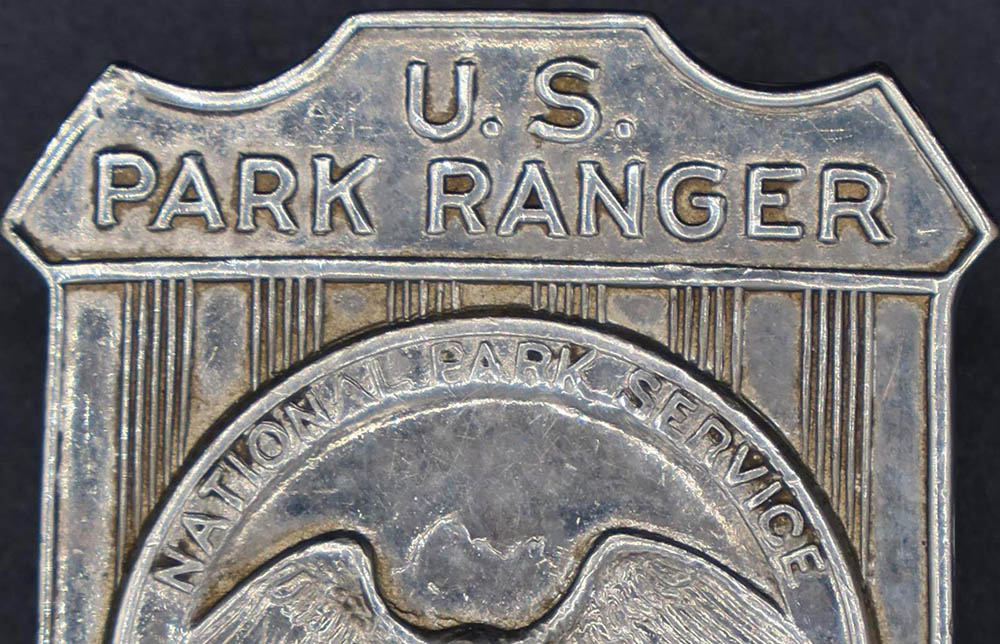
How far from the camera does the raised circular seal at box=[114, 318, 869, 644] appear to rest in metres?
1.81

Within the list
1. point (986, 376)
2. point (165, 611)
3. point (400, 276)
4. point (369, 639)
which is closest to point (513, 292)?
point (400, 276)

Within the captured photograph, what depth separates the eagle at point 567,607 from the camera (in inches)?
70.8

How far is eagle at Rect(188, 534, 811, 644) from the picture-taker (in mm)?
1798

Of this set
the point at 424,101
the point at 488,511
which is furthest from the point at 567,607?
the point at 424,101

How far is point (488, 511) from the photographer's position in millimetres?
1840

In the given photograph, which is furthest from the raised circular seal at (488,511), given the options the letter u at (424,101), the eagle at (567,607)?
the letter u at (424,101)

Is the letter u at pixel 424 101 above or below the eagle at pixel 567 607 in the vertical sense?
above

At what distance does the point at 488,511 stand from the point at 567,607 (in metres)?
0.20

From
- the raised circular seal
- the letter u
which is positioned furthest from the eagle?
the letter u

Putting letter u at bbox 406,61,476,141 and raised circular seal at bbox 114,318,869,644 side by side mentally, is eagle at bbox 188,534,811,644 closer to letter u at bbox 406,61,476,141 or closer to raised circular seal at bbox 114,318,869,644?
raised circular seal at bbox 114,318,869,644

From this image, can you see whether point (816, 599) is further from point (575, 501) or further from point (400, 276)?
point (400, 276)

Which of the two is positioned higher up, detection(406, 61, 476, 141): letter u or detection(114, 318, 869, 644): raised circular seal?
detection(406, 61, 476, 141): letter u

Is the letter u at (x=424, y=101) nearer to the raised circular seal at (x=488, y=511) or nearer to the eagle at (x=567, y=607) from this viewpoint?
the raised circular seal at (x=488, y=511)

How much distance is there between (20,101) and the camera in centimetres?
218
